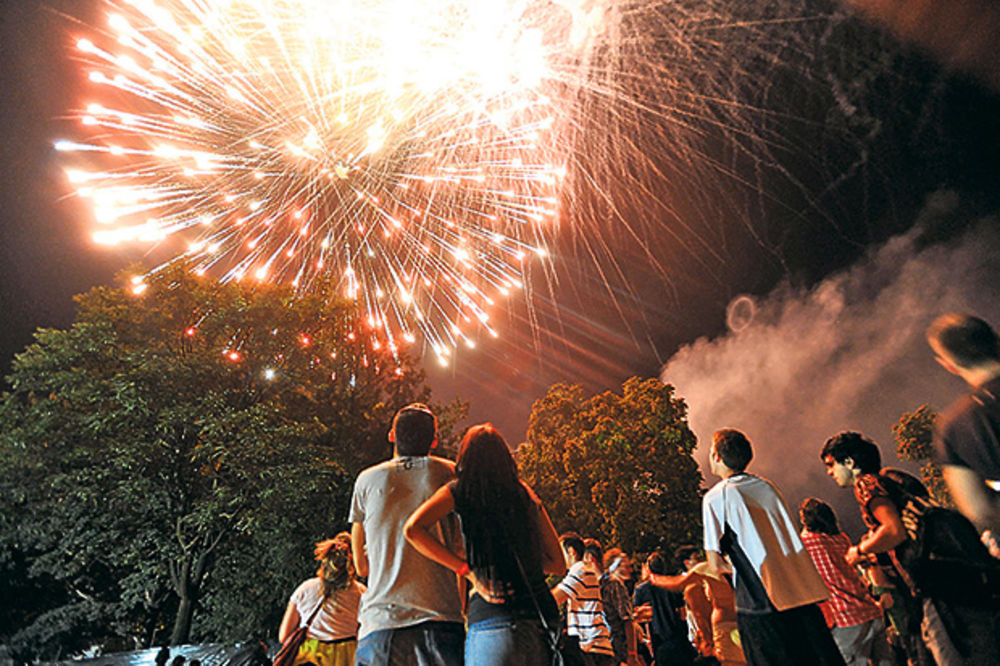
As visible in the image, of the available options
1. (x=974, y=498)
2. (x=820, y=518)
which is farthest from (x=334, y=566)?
(x=974, y=498)

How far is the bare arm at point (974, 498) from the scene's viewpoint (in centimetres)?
263

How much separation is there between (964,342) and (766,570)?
1.47 m

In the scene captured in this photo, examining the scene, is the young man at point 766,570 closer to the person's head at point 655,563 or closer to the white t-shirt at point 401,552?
the white t-shirt at point 401,552

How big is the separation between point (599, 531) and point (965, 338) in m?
23.8

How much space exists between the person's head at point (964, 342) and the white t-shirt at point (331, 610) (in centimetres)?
447

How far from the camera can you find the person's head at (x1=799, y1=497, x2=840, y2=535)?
436 centimetres

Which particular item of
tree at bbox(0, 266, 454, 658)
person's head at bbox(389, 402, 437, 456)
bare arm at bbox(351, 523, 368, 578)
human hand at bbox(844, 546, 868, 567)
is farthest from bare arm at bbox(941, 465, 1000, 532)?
tree at bbox(0, 266, 454, 658)

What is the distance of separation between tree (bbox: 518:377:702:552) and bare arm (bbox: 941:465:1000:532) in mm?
22740

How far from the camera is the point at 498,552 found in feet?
8.14

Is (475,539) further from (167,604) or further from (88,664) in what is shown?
(167,604)

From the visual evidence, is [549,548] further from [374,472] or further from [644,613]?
[644,613]

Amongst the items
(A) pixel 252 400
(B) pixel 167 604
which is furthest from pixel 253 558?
(B) pixel 167 604

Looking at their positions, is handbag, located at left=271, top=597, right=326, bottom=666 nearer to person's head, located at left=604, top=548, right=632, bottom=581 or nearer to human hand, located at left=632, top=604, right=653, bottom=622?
person's head, located at left=604, top=548, right=632, bottom=581

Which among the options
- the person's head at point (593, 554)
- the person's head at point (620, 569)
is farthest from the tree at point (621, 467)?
the person's head at point (593, 554)
